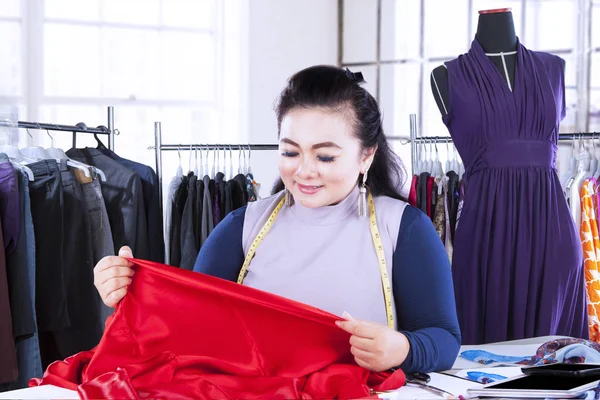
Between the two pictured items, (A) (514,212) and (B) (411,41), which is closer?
(A) (514,212)

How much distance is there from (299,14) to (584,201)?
9.51ft

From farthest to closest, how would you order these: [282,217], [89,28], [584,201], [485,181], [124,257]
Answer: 1. [89,28]
2. [584,201]
3. [485,181]
4. [282,217]
5. [124,257]

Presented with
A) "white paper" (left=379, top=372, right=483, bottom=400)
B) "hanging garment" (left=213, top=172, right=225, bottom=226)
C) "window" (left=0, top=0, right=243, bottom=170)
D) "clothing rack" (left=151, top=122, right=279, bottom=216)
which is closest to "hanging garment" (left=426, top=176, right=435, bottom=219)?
"clothing rack" (left=151, top=122, right=279, bottom=216)

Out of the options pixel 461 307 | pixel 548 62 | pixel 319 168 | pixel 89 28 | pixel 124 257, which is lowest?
pixel 461 307

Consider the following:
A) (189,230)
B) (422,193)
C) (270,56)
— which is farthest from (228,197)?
(270,56)

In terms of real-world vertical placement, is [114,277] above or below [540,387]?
above

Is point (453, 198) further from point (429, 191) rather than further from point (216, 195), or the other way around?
point (216, 195)

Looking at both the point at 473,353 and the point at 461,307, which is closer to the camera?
the point at 473,353

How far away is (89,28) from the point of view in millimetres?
5395

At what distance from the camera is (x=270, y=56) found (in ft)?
18.8

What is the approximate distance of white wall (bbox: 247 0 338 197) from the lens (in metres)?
5.69

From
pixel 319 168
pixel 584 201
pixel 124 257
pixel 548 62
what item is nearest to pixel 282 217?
pixel 319 168

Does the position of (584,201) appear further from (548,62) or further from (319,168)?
(319,168)

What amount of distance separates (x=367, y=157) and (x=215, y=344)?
0.73 meters
